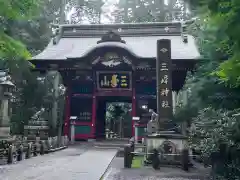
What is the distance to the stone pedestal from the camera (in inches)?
410

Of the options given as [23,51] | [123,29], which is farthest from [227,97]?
[123,29]

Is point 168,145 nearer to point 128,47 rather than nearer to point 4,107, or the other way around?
point 4,107

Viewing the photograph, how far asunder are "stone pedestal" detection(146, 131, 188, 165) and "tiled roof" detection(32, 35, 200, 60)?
7910mm

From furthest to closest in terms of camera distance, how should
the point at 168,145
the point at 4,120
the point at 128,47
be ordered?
the point at 128,47 < the point at 4,120 < the point at 168,145

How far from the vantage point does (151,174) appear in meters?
8.65

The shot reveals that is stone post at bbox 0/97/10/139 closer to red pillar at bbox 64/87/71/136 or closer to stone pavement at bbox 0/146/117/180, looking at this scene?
stone pavement at bbox 0/146/117/180

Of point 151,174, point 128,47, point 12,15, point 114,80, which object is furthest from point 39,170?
point 114,80

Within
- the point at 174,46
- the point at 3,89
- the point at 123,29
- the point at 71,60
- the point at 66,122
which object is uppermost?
the point at 123,29

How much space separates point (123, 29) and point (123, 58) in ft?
20.0

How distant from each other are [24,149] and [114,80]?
8.76 m

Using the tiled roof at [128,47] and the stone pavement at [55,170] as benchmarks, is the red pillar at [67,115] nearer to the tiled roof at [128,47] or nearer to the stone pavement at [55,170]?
the tiled roof at [128,47]

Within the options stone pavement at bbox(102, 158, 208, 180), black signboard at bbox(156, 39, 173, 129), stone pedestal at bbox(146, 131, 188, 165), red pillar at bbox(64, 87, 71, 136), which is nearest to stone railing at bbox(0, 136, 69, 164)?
red pillar at bbox(64, 87, 71, 136)

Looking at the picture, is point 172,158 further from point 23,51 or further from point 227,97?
point 23,51

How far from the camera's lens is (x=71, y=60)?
18.3 meters
